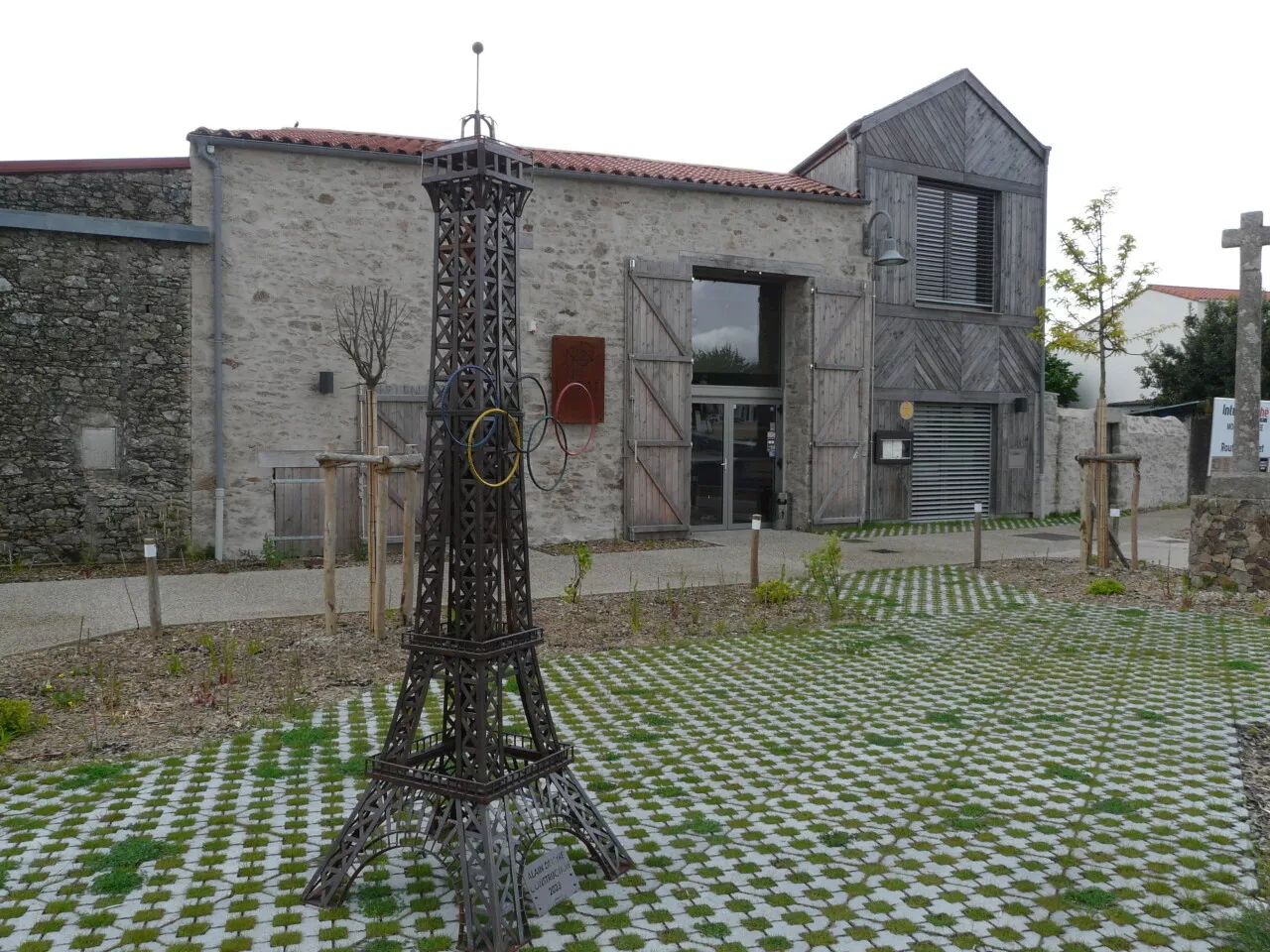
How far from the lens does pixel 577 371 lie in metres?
12.1

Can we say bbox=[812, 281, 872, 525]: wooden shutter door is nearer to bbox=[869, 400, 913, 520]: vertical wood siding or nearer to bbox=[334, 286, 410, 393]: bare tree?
bbox=[869, 400, 913, 520]: vertical wood siding

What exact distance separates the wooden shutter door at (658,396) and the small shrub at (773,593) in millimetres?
4254

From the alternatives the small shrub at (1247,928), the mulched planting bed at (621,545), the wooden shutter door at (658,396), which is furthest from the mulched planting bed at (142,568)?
the small shrub at (1247,928)

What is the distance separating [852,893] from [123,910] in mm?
2270

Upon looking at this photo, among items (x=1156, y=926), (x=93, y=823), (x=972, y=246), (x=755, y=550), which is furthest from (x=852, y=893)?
(x=972, y=246)

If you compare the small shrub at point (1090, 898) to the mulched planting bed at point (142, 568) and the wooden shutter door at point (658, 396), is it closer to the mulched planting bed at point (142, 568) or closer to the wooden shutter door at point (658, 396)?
the mulched planting bed at point (142, 568)

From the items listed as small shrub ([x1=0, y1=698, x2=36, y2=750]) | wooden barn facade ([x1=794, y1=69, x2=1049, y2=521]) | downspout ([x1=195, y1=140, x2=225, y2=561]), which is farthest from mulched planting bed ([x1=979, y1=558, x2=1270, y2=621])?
downspout ([x1=195, y1=140, x2=225, y2=561])

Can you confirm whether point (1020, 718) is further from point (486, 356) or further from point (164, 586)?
point (164, 586)

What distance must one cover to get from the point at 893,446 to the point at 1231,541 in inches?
234

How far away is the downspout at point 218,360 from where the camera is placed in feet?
34.1

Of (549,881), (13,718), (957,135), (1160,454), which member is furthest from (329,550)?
(1160,454)

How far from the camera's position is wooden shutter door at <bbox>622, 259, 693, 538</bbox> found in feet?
40.8

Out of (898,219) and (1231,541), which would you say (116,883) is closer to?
(1231,541)

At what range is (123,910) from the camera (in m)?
3.04
